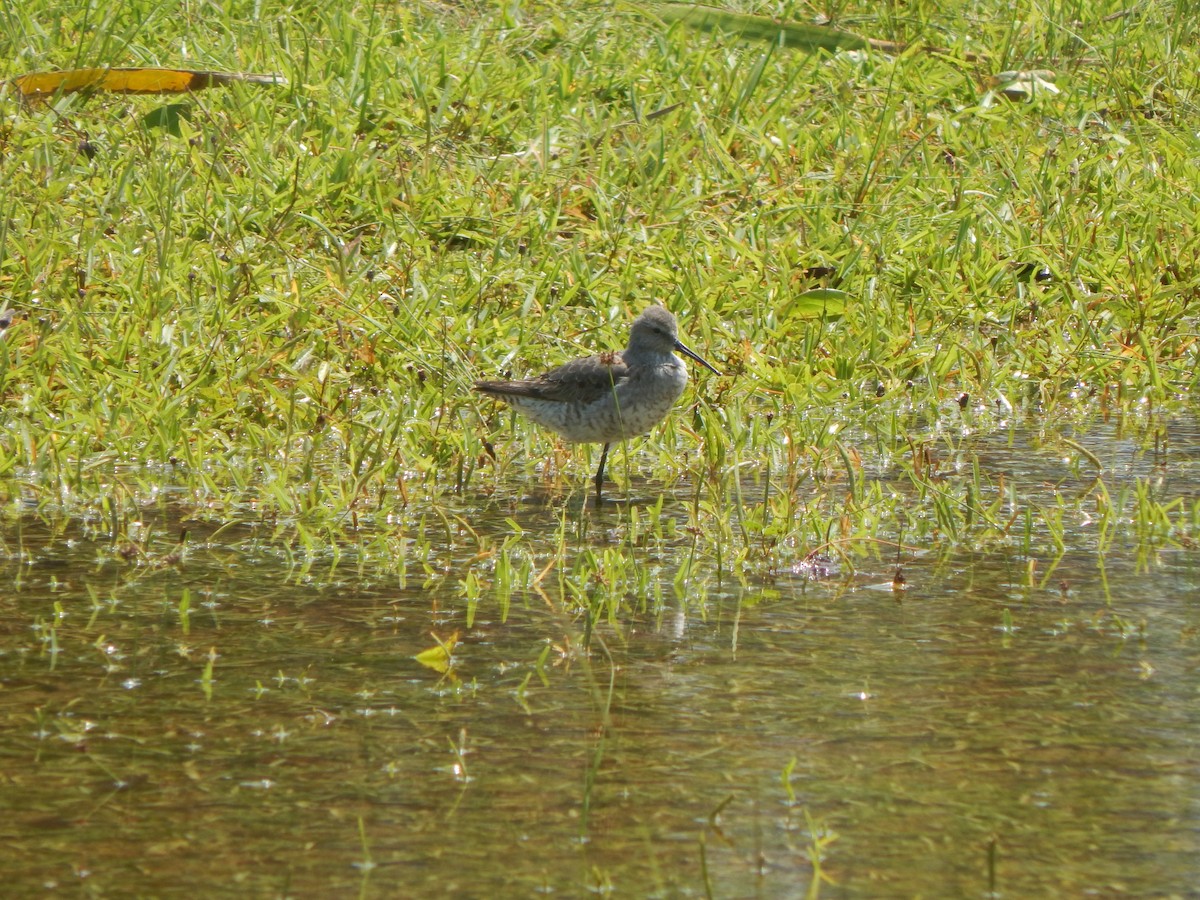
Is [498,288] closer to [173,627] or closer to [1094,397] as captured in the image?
[1094,397]

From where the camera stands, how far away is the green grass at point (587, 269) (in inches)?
Result: 235

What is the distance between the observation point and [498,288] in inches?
301

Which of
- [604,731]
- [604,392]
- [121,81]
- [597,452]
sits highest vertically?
[121,81]

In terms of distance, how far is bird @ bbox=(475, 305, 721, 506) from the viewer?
6.45 metres

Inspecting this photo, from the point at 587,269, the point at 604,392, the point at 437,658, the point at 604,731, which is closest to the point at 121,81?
the point at 587,269

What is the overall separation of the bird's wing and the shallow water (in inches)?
44.6

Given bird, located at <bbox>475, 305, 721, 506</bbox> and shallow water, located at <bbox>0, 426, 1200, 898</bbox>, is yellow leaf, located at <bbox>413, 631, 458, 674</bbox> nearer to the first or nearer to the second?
shallow water, located at <bbox>0, 426, 1200, 898</bbox>

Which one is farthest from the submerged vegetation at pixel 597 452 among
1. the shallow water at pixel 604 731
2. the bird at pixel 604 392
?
the bird at pixel 604 392

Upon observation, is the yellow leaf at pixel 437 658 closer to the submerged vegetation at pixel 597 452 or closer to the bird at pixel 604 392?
the submerged vegetation at pixel 597 452

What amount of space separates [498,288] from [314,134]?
4.68 ft

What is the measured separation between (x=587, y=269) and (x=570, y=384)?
1.34 meters

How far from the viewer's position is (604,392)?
6492 mm

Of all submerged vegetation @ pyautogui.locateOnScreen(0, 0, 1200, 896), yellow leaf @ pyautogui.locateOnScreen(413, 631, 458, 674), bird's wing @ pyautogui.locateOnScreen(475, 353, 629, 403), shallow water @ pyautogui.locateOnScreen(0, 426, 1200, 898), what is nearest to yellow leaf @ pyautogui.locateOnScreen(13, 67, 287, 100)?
submerged vegetation @ pyautogui.locateOnScreen(0, 0, 1200, 896)

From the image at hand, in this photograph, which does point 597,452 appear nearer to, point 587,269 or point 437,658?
point 587,269
